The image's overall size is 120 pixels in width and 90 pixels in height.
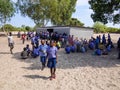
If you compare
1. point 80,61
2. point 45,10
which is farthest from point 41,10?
point 80,61

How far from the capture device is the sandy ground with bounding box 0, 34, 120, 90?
47.1 feet

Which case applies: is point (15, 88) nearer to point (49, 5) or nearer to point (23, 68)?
point (23, 68)

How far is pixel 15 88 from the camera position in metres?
14.0

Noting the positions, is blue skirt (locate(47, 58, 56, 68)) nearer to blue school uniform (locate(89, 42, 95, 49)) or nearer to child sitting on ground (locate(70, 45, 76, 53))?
child sitting on ground (locate(70, 45, 76, 53))

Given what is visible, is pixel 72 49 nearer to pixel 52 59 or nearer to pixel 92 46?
pixel 92 46

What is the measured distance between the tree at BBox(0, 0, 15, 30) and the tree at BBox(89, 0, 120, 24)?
27563 mm

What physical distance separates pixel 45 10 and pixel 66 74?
159ft

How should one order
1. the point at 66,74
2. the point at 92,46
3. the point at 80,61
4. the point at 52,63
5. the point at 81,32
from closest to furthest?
the point at 52,63 → the point at 66,74 → the point at 80,61 → the point at 92,46 → the point at 81,32

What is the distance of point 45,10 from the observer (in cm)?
6444

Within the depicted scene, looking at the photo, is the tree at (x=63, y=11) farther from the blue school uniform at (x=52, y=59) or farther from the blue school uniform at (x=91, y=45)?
the blue school uniform at (x=52, y=59)

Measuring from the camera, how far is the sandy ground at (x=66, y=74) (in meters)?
14.4

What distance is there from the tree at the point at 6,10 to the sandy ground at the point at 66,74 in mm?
35621

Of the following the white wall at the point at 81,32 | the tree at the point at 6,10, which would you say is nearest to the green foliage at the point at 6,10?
the tree at the point at 6,10

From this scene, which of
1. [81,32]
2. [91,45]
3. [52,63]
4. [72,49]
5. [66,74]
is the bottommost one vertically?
[66,74]
